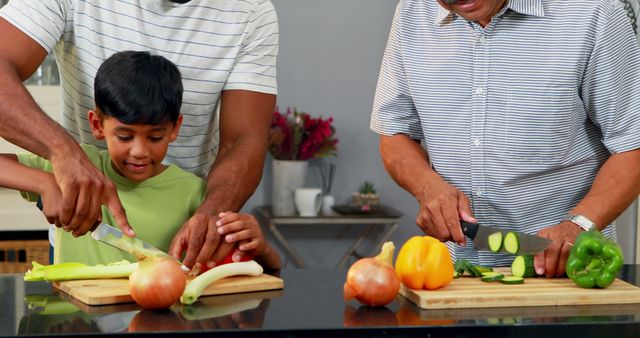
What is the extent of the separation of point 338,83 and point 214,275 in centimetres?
329

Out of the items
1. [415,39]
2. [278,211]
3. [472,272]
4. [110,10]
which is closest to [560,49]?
[415,39]

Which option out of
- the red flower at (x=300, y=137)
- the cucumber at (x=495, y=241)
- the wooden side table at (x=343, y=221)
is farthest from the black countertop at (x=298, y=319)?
the red flower at (x=300, y=137)

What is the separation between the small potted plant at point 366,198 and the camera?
4801 mm

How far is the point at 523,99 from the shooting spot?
7.48 ft

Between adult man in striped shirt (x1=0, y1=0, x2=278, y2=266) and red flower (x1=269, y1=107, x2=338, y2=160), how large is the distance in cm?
222

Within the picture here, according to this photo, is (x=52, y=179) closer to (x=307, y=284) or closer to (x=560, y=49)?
(x=307, y=284)

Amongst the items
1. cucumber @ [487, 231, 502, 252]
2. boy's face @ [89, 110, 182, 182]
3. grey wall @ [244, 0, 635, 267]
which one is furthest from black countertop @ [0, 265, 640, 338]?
grey wall @ [244, 0, 635, 267]

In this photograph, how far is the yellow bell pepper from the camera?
1.77 meters

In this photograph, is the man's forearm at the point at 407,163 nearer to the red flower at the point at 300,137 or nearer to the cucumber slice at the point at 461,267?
the cucumber slice at the point at 461,267

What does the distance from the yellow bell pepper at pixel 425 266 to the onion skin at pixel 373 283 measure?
0.06m

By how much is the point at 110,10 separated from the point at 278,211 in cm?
260

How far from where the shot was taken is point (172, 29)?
7.50 feet

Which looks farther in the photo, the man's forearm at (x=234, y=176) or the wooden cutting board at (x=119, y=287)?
the man's forearm at (x=234, y=176)

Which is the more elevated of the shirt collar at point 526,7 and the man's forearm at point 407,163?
the shirt collar at point 526,7
